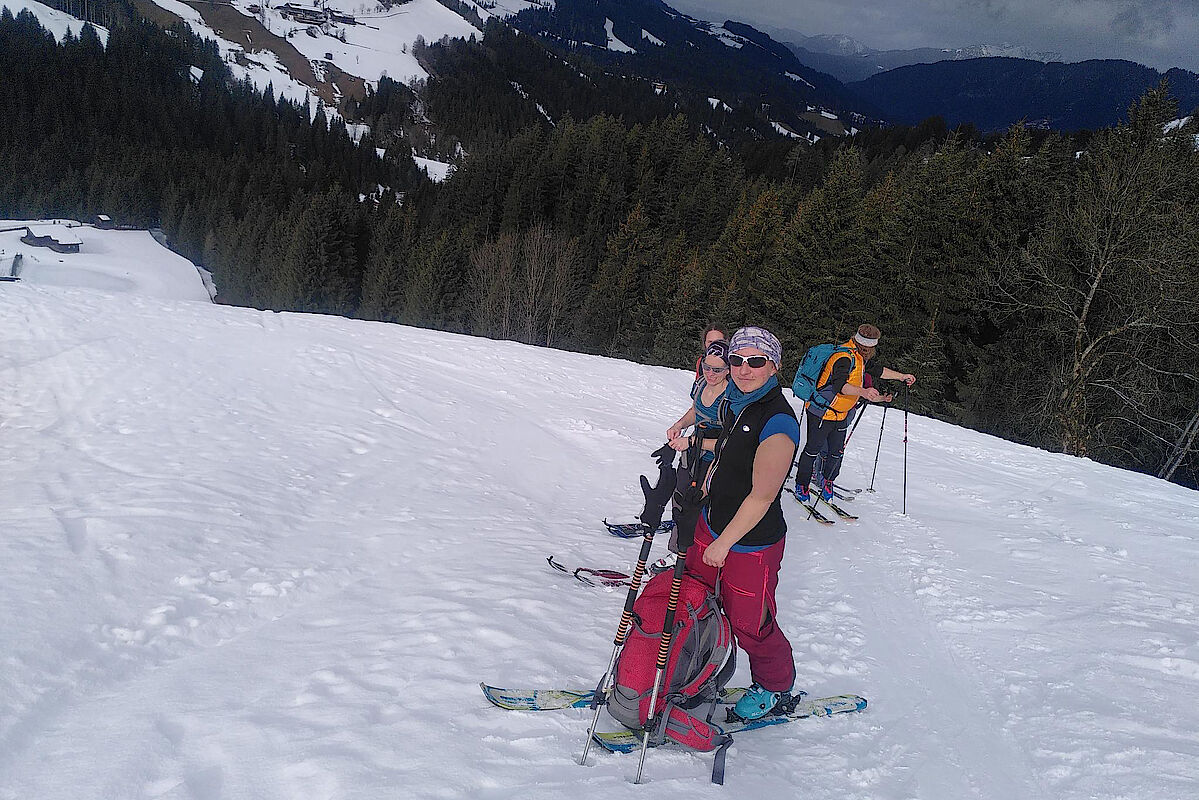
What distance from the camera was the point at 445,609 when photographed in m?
4.60

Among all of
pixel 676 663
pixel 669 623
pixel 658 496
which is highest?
pixel 658 496

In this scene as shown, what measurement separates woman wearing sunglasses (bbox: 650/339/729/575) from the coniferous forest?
17.2m

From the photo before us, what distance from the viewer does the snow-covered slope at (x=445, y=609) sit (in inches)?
123

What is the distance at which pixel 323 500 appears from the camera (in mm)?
6613

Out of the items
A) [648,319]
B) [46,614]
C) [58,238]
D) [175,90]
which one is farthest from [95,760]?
[175,90]

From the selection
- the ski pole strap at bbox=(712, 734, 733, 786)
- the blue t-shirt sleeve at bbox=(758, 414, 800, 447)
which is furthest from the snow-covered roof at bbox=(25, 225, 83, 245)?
the ski pole strap at bbox=(712, 734, 733, 786)

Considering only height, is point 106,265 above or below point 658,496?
above

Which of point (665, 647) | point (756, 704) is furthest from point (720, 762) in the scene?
point (665, 647)

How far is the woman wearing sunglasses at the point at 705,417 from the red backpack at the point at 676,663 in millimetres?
798

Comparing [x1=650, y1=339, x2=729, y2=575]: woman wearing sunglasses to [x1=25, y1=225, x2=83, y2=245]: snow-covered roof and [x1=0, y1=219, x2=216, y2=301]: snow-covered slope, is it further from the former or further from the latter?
[x1=25, y1=225, x2=83, y2=245]: snow-covered roof

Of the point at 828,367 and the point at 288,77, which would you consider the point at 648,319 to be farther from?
the point at 288,77

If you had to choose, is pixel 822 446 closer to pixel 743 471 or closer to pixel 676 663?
pixel 743 471

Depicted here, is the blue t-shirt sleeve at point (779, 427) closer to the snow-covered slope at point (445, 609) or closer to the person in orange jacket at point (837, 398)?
the snow-covered slope at point (445, 609)

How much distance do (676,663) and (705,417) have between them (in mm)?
2884
